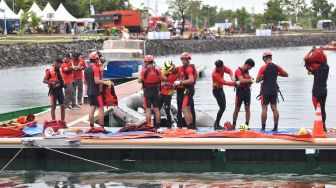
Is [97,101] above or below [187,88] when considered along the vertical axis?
below

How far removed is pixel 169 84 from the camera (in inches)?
768

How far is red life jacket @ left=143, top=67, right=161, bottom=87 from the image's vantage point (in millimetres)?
19250

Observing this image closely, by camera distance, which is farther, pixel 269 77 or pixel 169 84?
pixel 169 84

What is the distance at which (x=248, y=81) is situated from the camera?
19.1m

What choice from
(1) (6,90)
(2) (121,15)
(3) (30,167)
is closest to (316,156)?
(3) (30,167)

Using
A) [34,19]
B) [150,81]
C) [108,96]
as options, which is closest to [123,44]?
[108,96]

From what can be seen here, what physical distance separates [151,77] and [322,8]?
564ft

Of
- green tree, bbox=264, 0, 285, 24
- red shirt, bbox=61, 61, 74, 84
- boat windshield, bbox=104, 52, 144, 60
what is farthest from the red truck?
red shirt, bbox=61, 61, 74, 84

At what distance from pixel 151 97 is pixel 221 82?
169 centimetres

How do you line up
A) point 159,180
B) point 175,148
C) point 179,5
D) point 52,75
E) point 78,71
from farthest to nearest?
point 179,5
point 78,71
point 52,75
point 175,148
point 159,180

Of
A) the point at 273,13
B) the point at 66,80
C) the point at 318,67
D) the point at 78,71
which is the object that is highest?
the point at 318,67

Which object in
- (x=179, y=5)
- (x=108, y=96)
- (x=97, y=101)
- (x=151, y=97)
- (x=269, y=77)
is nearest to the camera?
(x=269, y=77)

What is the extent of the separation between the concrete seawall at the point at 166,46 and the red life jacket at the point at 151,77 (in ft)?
150

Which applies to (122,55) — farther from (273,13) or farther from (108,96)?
(273,13)
